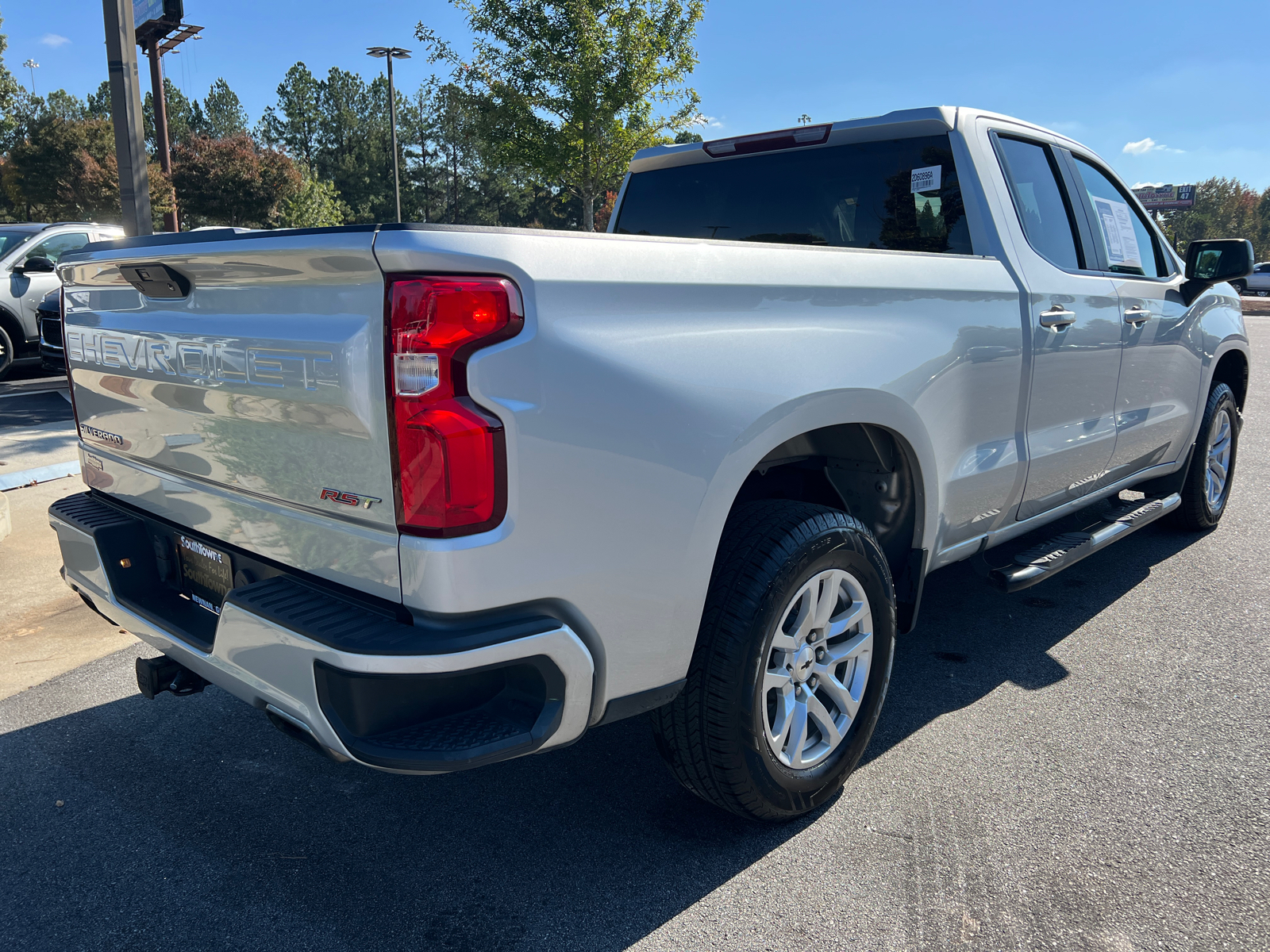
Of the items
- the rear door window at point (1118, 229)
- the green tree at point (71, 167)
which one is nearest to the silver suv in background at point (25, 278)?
the rear door window at point (1118, 229)

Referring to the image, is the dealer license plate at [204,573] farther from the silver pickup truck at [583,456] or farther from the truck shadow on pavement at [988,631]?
the truck shadow on pavement at [988,631]

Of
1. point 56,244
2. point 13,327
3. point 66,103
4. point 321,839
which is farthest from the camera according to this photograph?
point 66,103

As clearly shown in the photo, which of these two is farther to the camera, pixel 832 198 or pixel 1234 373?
pixel 1234 373

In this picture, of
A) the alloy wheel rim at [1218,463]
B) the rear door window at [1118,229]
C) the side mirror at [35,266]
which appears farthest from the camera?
the side mirror at [35,266]

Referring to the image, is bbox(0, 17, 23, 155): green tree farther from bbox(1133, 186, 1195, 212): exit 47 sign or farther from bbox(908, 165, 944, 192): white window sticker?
bbox(1133, 186, 1195, 212): exit 47 sign

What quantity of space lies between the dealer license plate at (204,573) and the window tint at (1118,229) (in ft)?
11.9

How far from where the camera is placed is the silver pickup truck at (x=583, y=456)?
1.75m

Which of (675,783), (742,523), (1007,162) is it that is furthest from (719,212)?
(675,783)

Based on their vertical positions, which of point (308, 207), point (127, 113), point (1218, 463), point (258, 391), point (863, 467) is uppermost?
point (308, 207)

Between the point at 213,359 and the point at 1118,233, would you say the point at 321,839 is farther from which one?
the point at 1118,233

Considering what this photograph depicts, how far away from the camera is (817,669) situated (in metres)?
2.56

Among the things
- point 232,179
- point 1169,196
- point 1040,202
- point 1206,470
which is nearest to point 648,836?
point 1040,202

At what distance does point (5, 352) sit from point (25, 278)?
93 cm

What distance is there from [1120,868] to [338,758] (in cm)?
199
